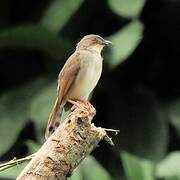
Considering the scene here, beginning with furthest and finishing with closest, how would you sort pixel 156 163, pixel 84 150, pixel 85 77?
pixel 156 163 < pixel 85 77 < pixel 84 150

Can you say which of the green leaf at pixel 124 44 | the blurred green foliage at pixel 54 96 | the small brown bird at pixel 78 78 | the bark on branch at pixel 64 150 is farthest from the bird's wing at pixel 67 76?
the green leaf at pixel 124 44

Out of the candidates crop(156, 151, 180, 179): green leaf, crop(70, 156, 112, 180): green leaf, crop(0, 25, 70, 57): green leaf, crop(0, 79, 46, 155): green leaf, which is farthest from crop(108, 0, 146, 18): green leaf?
crop(70, 156, 112, 180): green leaf

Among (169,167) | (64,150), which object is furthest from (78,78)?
(169,167)

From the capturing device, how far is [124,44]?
7.62m

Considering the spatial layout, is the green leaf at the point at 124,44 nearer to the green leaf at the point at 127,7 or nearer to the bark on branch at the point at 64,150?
the green leaf at the point at 127,7

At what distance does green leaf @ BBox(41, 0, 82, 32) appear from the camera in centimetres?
799

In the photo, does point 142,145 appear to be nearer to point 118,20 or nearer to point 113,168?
point 113,168

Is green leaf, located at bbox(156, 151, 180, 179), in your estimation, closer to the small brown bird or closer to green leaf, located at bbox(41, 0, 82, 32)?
green leaf, located at bbox(41, 0, 82, 32)

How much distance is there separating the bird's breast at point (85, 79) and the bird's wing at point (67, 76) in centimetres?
3

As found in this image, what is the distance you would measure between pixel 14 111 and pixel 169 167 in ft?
5.19

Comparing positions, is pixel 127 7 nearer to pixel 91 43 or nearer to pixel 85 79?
pixel 91 43

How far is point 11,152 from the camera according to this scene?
7.94 meters

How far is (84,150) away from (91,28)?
15.3 ft

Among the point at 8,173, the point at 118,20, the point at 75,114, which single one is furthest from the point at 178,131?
the point at 75,114
